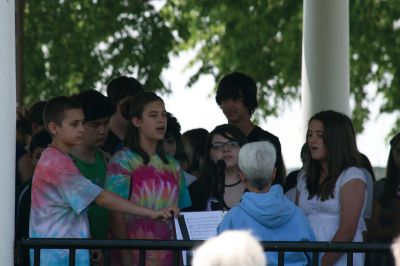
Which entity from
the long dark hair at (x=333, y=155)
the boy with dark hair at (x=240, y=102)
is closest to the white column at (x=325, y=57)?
the boy with dark hair at (x=240, y=102)

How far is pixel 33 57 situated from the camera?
20.8 m

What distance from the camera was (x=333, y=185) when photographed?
9.48 metres

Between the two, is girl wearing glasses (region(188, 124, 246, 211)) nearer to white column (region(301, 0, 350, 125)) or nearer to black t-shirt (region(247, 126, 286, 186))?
black t-shirt (region(247, 126, 286, 186))

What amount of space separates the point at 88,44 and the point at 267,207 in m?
12.9

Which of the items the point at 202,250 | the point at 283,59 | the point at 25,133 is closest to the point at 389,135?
the point at 283,59

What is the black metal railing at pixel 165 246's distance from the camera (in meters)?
8.21

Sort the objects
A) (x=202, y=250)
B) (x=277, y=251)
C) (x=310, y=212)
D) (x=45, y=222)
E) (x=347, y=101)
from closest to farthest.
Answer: (x=202, y=250) < (x=277, y=251) < (x=45, y=222) < (x=310, y=212) < (x=347, y=101)

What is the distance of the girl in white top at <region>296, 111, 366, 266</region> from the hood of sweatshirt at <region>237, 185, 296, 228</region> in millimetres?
1007

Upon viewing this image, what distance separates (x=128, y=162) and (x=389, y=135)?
18844 mm

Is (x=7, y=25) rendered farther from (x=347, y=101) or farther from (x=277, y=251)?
(x=347, y=101)

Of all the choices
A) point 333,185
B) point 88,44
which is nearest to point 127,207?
point 333,185

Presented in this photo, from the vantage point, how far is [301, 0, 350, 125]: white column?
13758 mm

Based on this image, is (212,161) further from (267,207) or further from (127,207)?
(267,207)

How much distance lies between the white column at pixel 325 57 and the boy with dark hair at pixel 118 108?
2.88 metres
